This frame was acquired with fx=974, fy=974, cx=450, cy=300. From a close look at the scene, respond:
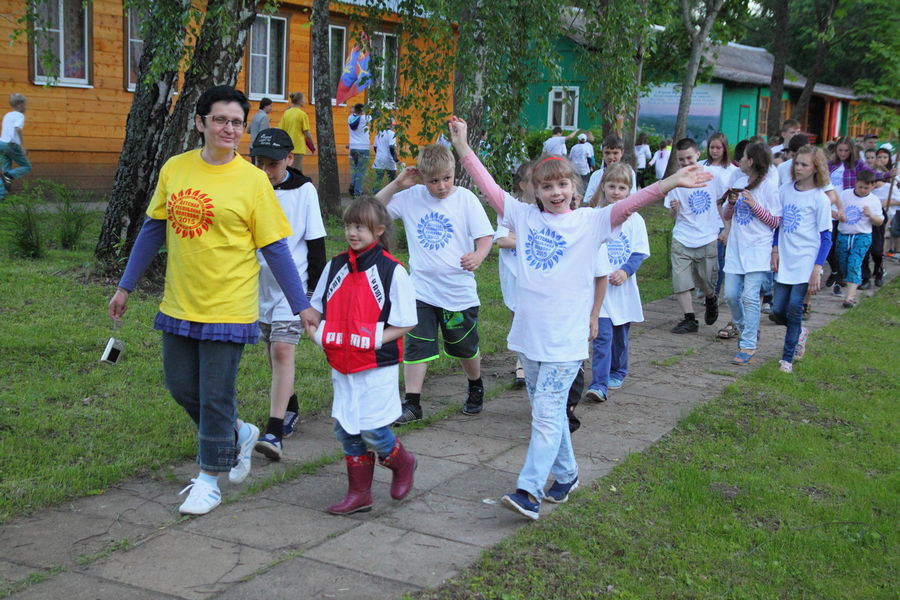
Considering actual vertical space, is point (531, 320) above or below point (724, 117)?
below

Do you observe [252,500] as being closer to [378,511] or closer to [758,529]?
[378,511]

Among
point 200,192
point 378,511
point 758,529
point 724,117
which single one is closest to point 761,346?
point 758,529

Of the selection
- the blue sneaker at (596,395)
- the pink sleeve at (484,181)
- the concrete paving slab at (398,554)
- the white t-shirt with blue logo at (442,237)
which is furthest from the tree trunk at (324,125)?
the concrete paving slab at (398,554)

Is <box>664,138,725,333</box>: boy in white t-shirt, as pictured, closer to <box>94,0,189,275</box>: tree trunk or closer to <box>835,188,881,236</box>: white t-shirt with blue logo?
<box>835,188,881,236</box>: white t-shirt with blue logo

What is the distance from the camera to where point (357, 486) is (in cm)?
474

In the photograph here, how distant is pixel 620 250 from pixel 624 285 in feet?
0.86

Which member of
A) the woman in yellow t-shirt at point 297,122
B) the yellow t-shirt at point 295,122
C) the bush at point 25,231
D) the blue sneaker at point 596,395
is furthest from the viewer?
the yellow t-shirt at point 295,122

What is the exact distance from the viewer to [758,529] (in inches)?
187

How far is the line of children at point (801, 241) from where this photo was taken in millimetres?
8320

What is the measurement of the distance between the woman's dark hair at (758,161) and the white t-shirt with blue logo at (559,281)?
4443 millimetres

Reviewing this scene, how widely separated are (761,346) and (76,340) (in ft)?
20.8

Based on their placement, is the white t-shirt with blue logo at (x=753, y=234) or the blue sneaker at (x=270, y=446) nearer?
the blue sneaker at (x=270, y=446)

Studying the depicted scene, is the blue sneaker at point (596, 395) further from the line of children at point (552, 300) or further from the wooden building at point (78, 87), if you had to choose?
the wooden building at point (78, 87)

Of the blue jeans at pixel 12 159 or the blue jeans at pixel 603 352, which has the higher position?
the blue jeans at pixel 12 159
